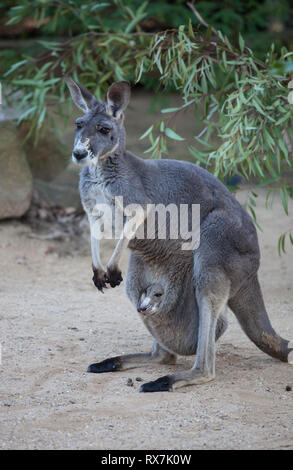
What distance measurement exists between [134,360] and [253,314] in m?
0.72

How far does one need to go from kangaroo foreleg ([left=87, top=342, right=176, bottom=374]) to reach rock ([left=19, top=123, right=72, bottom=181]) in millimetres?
3679

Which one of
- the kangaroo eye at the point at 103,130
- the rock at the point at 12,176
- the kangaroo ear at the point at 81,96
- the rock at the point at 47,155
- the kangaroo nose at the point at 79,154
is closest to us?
the kangaroo nose at the point at 79,154

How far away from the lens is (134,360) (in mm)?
3727

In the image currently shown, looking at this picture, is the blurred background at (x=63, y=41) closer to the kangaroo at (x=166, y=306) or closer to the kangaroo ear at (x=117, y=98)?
the kangaroo ear at (x=117, y=98)

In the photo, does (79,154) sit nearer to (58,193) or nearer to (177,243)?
(177,243)

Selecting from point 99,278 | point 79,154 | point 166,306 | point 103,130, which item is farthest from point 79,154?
point 166,306

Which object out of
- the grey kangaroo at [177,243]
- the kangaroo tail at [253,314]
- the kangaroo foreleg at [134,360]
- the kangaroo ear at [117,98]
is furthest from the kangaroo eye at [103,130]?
the kangaroo foreleg at [134,360]

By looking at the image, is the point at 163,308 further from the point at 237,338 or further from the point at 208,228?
the point at 237,338

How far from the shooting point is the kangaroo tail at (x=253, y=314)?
363 cm

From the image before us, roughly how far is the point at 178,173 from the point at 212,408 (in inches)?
50.7

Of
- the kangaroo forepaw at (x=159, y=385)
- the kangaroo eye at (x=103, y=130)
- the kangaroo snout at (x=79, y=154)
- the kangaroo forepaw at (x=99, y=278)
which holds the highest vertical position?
the kangaroo eye at (x=103, y=130)

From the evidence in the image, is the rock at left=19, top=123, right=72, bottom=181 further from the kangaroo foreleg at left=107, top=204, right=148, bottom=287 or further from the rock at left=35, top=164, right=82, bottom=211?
the kangaroo foreleg at left=107, top=204, right=148, bottom=287

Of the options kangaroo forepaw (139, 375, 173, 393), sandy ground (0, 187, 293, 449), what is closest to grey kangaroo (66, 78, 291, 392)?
kangaroo forepaw (139, 375, 173, 393)

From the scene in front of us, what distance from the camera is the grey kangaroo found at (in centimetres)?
338
